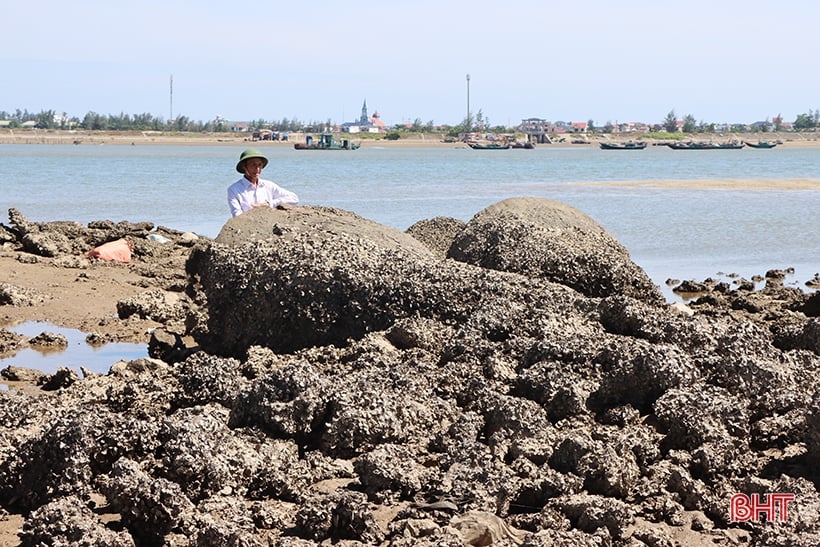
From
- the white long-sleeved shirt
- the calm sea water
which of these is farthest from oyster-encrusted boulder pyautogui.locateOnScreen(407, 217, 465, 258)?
the calm sea water

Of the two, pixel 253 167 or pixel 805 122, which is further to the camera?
pixel 805 122

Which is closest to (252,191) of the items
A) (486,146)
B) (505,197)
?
(505,197)

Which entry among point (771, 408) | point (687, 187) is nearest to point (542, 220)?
point (771, 408)

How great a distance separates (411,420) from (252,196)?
4.53 m

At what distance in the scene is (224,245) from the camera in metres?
8.59

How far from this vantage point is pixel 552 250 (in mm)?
9445

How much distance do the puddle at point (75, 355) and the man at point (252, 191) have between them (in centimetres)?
147

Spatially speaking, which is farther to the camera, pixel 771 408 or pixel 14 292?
pixel 14 292

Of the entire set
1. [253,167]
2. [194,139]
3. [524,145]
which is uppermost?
[253,167]

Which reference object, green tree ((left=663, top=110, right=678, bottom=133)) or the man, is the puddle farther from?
green tree ((left=663, top=110, right=678, bottom=133))

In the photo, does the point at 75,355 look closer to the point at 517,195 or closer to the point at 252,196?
the point at 252,196

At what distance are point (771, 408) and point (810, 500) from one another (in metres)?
1.25

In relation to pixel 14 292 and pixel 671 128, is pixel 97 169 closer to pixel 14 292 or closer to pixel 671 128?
pixel 14 292

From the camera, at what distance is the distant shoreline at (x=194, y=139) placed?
13125 cm
